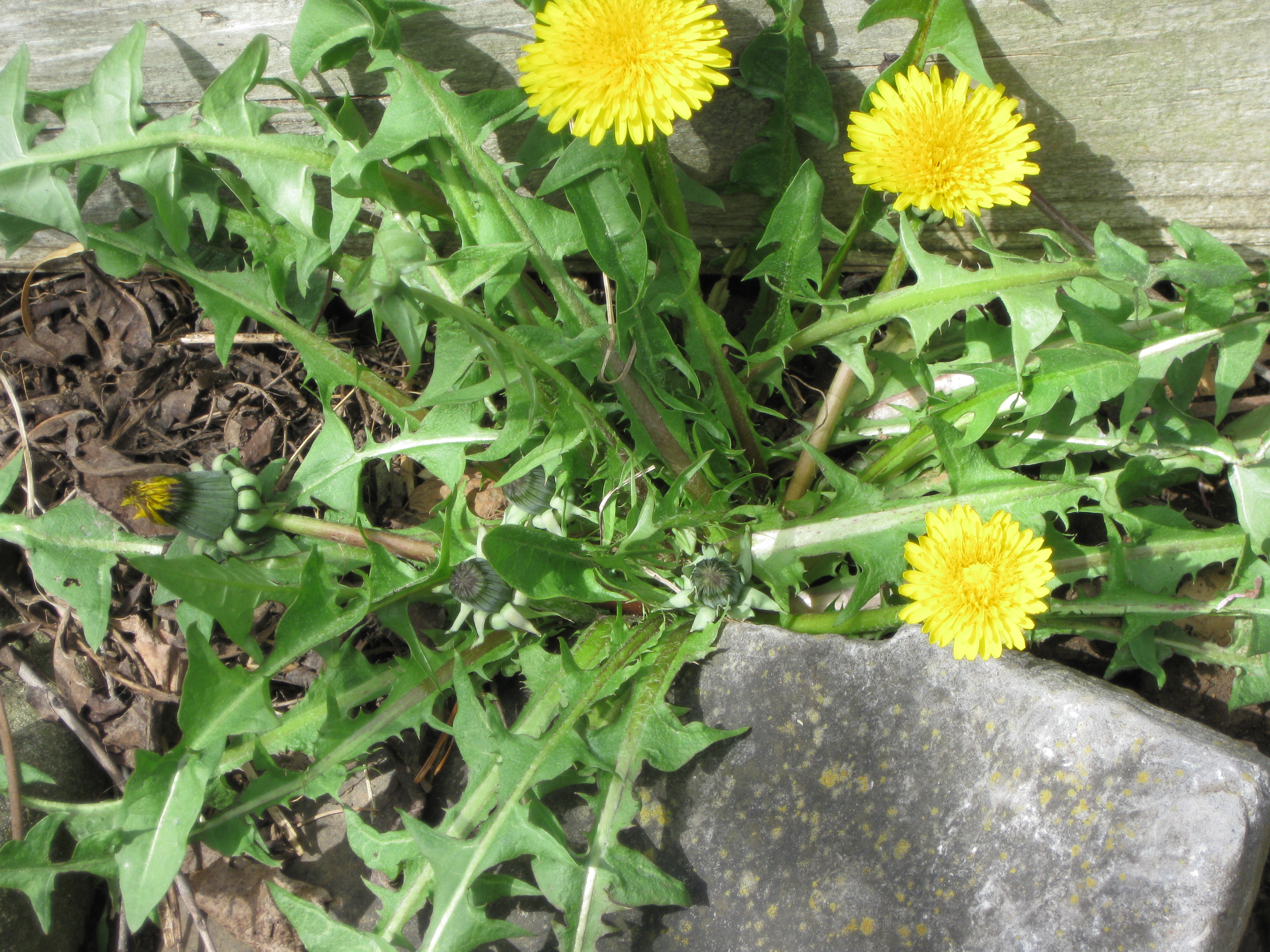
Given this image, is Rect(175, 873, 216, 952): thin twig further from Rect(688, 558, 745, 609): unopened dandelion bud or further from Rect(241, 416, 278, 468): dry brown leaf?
Rect(688, 558, 745, 609): unopened dandelion bud

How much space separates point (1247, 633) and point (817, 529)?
1028mm

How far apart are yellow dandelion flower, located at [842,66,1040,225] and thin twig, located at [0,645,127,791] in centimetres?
246

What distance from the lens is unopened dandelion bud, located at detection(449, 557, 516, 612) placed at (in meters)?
1.85

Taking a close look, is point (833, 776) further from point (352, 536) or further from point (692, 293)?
point (352, 536)

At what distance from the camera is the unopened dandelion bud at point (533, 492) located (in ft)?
6.59

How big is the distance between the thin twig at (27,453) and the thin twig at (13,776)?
1.91ft

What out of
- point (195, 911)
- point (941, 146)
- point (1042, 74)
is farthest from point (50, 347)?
point (1042, 74)

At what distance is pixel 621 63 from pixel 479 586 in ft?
3.56

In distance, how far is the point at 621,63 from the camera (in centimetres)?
154

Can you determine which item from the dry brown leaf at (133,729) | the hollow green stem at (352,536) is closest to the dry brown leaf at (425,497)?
the hollow green stem at (352,536)

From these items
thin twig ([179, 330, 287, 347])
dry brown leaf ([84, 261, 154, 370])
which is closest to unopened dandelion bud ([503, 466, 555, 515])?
thin twig ([179, 330, 287, 347])

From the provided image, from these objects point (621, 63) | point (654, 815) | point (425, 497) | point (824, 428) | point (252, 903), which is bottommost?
point (252, 903)

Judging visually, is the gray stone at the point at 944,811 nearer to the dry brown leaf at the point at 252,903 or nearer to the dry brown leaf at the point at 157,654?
the dry brown leaf at the point at 252,903

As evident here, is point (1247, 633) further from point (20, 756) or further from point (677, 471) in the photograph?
point (20, 756)
